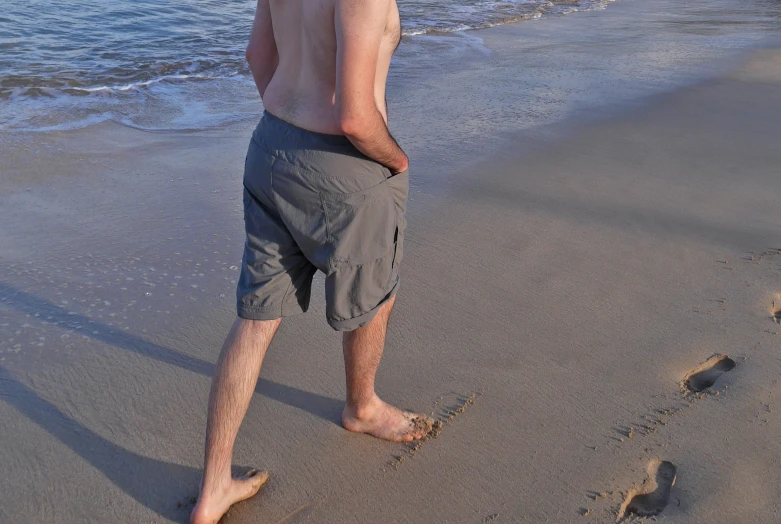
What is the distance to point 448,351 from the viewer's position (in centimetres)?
287

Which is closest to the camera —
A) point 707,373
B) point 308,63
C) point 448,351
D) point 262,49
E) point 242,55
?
point 308,63

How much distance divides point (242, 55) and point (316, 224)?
25.0ft

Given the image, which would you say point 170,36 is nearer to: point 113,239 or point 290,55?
point 113,239

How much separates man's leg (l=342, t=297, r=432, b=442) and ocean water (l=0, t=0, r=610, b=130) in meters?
3.88

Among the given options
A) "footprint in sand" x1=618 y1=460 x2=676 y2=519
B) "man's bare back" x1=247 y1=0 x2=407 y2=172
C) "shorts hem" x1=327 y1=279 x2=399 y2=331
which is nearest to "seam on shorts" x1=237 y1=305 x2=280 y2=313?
"shorts hem" x1=327 y1=279 x2=399 y2=331

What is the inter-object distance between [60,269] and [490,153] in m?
2.89

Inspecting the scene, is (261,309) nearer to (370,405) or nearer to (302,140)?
(302,140)

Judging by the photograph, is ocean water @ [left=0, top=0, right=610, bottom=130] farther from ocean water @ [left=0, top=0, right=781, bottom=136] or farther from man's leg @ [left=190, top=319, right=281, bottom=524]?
man's leg @ [left=190, top=319, right=281, bottom=524]

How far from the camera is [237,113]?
6125 mm

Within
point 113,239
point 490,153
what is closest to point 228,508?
point 113,239

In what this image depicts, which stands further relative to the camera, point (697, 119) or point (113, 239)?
point (697, 119)

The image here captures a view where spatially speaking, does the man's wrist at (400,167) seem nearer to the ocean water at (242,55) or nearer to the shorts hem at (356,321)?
the shorts hem at (356,321)

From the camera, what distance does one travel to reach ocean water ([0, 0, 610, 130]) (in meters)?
6.18

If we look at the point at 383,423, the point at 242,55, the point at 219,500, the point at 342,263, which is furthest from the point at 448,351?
the point at 242,55
